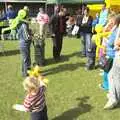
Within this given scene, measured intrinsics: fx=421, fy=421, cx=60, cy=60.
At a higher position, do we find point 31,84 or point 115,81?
point 31,84

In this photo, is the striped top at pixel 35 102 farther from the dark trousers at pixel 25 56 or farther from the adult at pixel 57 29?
the adult at pixel 57 29

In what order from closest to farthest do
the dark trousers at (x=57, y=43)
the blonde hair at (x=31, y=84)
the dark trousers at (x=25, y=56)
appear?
1. the blonde hair at (x=31, y=84)
2. the dark trousers at (x=25, y=56)
3. the dark trousers at (x=57, y=43)

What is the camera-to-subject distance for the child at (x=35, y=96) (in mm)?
7102

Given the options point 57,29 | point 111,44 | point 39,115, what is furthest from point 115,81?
point 57,29

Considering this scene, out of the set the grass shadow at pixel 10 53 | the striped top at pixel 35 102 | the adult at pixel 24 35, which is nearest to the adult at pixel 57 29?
the grass shadow at pixel 10 53

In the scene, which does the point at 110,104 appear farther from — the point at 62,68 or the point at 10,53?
the point at 10,53

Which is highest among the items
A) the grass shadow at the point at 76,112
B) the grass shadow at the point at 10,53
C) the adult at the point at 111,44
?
the adult at the point at 111,44

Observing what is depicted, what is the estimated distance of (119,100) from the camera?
8.69 m

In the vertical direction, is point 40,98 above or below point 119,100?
above

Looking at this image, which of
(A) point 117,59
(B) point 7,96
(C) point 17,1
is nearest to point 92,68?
(B) point 7,96

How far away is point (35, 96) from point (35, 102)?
12 centimetres

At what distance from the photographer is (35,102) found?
7.25m

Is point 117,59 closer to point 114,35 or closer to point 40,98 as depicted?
point 114,35

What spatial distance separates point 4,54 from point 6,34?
12.2 ft
